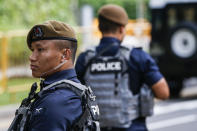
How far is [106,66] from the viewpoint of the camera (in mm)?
4156

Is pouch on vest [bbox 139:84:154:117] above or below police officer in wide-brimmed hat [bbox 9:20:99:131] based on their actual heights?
below

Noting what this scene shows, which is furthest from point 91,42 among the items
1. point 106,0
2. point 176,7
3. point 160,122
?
point 106,0

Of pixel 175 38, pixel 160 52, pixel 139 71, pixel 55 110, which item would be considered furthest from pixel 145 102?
pixel 160 52

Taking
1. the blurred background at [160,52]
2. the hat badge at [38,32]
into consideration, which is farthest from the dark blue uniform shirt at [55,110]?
the blurred background at [160,52]

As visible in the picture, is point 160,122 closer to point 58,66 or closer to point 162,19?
point 162,19

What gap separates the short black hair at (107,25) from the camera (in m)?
4.17

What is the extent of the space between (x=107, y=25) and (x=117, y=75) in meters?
0.35

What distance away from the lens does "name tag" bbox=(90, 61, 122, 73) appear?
4102mm

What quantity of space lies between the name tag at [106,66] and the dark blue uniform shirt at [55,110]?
4.86 feet

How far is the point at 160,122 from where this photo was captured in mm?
Answer: 10500

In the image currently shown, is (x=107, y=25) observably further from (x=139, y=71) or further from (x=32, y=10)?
(x=32, y=10)

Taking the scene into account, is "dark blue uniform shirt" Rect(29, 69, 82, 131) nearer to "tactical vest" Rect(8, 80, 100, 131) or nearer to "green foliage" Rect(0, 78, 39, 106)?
"tactical vest" Rect(8, 80, 100, 131)

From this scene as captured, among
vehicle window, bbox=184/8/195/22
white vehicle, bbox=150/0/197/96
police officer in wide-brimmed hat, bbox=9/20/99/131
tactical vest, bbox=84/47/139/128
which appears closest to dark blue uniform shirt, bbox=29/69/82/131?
police officer in wide-brimmed hat, bbox=9/20/99/131

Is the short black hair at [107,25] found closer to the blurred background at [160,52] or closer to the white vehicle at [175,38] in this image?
the blurred background at [160,52]
